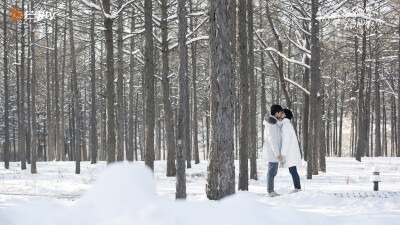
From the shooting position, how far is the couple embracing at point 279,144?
26.7 feet

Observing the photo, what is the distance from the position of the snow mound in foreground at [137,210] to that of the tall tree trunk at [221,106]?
2777 millimetres

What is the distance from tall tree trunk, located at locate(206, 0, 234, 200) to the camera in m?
7.56

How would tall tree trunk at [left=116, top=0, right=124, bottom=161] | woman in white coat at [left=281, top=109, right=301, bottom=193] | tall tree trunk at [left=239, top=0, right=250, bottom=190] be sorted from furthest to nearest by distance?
1. tall tree trunk at [left=116, top=0, right=124, bottom=161]
2. tall tree trunk at [left=239, top=0, right=250, bottom=190]
3. woman in white coat at [left=281, top=109, right=301, bottom=193]

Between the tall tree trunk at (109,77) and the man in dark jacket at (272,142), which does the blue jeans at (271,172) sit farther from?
the tall tree trunk at (109,77)

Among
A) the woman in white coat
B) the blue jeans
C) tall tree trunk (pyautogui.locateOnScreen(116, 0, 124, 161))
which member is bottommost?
the blue jeans

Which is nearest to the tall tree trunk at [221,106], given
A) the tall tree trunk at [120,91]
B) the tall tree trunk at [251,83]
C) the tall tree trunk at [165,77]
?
the tall tree trunk at [251,83]

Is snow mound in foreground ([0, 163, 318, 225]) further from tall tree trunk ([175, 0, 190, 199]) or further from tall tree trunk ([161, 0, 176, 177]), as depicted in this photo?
tall tree trunk ([161, 0, 176, 177])

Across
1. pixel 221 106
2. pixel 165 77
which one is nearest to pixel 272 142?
pixel 221 106

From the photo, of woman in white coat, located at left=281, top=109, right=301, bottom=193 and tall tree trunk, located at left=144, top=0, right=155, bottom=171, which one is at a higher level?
tall tree trunk, located at left=144, top=0, right=155, bottom=171

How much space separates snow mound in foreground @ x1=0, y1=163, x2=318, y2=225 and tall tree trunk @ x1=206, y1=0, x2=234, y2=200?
2.78m

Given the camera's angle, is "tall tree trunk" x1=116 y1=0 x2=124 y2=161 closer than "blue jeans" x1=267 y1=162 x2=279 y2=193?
No

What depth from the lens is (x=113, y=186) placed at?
417cm

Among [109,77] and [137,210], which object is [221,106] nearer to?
[137,210]

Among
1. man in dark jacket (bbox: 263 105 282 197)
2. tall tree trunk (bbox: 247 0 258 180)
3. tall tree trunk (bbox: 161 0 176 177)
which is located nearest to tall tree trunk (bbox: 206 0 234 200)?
man in dark jacket (bbox: 263 105 282 197)
